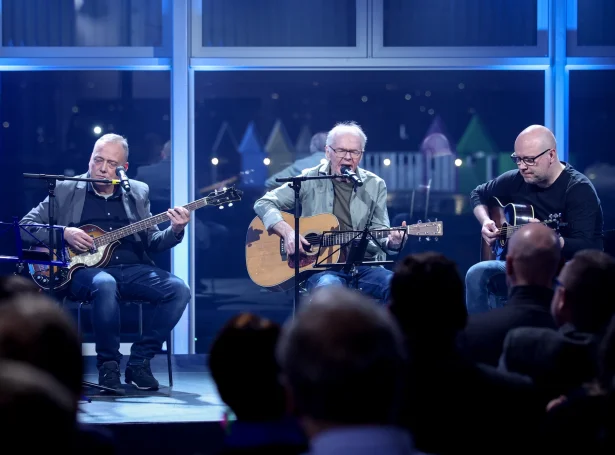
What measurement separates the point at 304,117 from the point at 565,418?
194 inches

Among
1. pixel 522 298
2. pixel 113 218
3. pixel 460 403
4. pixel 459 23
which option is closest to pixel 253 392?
pixel 460 403

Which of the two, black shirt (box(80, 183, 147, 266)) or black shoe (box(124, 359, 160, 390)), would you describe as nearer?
black shoe (box(124, 359, 160, 390))

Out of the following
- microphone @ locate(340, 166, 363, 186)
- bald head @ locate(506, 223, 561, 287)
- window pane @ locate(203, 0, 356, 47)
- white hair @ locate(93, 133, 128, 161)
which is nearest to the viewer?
bald head @ locate(506, 223, 561, 287)

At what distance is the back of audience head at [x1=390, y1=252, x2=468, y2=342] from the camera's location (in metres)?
2.35

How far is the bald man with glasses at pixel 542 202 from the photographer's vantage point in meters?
5.07

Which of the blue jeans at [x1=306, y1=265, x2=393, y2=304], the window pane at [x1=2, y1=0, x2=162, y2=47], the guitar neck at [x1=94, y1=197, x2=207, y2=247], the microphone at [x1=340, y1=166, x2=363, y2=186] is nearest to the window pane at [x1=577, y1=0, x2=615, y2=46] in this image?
the microphone at [x1=340, y1=166, x2=363, y2=186]

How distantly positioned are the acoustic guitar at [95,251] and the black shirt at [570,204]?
177cm

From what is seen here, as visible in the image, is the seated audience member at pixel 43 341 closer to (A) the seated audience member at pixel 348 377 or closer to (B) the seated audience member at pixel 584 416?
(A) the seated audience member at pixel 348 377

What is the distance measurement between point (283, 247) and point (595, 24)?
315 cm

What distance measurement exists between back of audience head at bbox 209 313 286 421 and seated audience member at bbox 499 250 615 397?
3.06 ft

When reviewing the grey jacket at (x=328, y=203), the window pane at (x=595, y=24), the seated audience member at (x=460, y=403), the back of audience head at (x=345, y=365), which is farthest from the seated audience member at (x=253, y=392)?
the window pane at (x=595, y=24)

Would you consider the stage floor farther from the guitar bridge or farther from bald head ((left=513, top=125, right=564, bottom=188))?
bald head ((left=513, top=125, right=564, bottom=188))

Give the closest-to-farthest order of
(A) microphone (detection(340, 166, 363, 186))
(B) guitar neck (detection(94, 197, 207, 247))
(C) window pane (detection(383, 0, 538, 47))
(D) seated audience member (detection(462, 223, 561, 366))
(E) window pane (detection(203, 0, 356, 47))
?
(D) seated audience member (detection(462, 223, 561, 366)) → (A) microphone (detection(340, 166, 363, 186)) → (B) guitar neck (detection(94, 197, 207, 247)) → (E) window pane (detection(203, 0, 356, 47)) → (C) window pane (detection(383, 0, 538, 47))

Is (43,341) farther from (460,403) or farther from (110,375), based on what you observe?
(110,375)
